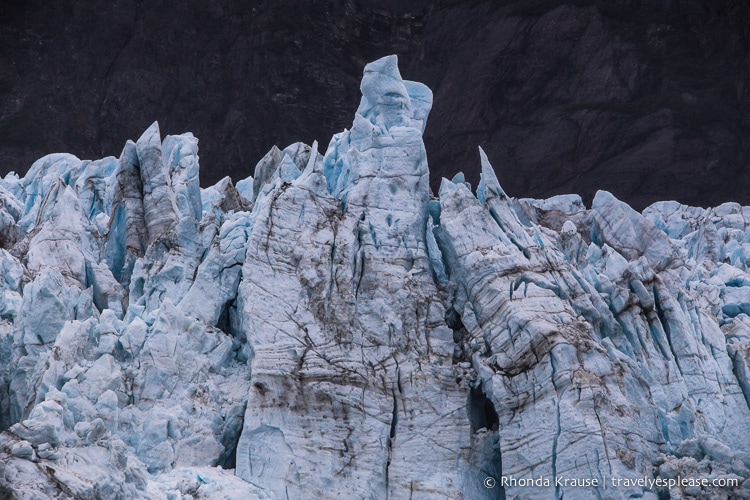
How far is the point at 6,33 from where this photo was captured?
5925 cm

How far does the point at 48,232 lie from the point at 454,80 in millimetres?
37975

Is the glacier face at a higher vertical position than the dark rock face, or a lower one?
lower

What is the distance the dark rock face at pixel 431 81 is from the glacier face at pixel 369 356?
1216 inches

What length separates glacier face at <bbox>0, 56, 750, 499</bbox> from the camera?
59.6ft

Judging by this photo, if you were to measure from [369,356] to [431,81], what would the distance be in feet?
139

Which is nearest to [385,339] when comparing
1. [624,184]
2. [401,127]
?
[401,127]

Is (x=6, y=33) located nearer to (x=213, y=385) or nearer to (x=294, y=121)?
(x=294, y=121)

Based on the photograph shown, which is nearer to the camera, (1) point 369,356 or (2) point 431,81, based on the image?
(1) point 369,356

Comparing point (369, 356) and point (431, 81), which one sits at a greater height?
point (431, 81)

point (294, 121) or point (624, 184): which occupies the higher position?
point (294, 121)

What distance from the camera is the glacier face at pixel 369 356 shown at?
1816cm

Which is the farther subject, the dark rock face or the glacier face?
the dark rock face

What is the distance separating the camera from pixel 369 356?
786 inches

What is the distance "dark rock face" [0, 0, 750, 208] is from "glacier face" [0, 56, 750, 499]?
3089 cm
